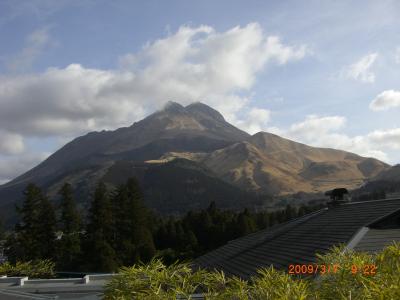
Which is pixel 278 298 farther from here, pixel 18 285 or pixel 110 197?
pixel 110 197

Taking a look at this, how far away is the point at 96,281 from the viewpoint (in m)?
27.1

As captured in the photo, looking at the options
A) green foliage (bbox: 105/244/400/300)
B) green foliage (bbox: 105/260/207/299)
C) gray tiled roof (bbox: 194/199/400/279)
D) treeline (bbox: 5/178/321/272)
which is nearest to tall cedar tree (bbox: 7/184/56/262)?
treeline (bbox: 5/178/321/272)

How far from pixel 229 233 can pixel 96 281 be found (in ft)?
148

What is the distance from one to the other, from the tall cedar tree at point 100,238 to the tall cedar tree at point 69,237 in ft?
11.4

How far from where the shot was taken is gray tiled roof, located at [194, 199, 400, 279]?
1554 centimetres

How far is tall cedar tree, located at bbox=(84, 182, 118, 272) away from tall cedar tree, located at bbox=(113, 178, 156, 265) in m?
1.64

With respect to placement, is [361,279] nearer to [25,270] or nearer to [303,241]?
[303,241]

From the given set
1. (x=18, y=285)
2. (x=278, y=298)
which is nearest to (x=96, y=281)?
(x=18, y=285)

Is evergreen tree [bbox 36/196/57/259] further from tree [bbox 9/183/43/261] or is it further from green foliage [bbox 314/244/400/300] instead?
green foliage [bbox 314/244/400/300]

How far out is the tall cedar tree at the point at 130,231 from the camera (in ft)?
196

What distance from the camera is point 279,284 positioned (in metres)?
7.50

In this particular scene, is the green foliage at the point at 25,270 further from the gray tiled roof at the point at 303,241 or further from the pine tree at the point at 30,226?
the pine tree at the point at 30,226

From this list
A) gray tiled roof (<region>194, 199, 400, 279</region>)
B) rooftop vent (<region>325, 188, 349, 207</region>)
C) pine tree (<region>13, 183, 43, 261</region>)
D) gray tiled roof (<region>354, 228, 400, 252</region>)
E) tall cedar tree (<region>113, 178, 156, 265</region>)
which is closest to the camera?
gray tiled roof (<region>354, 228, 400, 252</region>)

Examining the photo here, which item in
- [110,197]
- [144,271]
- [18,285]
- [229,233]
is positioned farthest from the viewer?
[229,233]
